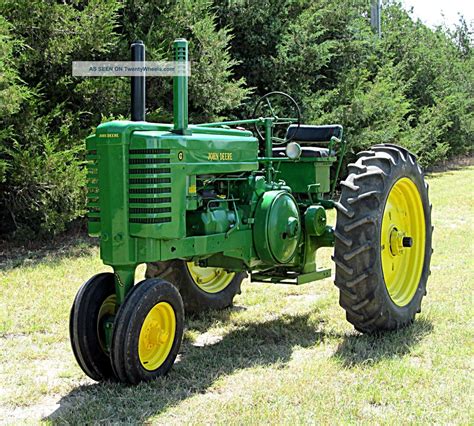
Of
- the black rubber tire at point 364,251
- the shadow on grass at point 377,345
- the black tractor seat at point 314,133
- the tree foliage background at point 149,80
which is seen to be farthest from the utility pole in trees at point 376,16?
the shadow on grass at point 377,345

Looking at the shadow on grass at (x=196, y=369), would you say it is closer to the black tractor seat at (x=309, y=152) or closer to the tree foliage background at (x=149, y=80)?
the black tractor seat at (x=309, y=152)

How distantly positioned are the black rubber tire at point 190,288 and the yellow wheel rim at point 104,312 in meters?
1.13

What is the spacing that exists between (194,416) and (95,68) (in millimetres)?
7153

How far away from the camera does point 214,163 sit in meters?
4.55

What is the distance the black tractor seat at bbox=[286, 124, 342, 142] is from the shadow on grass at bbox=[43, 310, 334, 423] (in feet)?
5.00

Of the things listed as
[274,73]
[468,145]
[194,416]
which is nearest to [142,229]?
[194,416]

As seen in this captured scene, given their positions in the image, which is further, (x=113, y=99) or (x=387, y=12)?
(x=387, y=12)

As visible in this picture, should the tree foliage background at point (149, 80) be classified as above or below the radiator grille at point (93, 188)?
above

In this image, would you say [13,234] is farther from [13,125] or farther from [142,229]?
[142,229]

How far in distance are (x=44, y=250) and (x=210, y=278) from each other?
434 cm

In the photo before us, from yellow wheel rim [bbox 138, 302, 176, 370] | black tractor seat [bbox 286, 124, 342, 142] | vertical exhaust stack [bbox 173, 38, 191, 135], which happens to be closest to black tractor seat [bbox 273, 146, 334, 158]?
black tractor seat [bbox 286, 124, 342, 142]

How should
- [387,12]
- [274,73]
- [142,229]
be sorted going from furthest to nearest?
[387,12] < [274,73] < [142,229]

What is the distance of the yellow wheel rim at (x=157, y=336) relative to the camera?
4023 mm

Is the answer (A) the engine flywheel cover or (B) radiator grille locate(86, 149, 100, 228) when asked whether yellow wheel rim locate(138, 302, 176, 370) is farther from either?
(A) the engine flywheel cover
